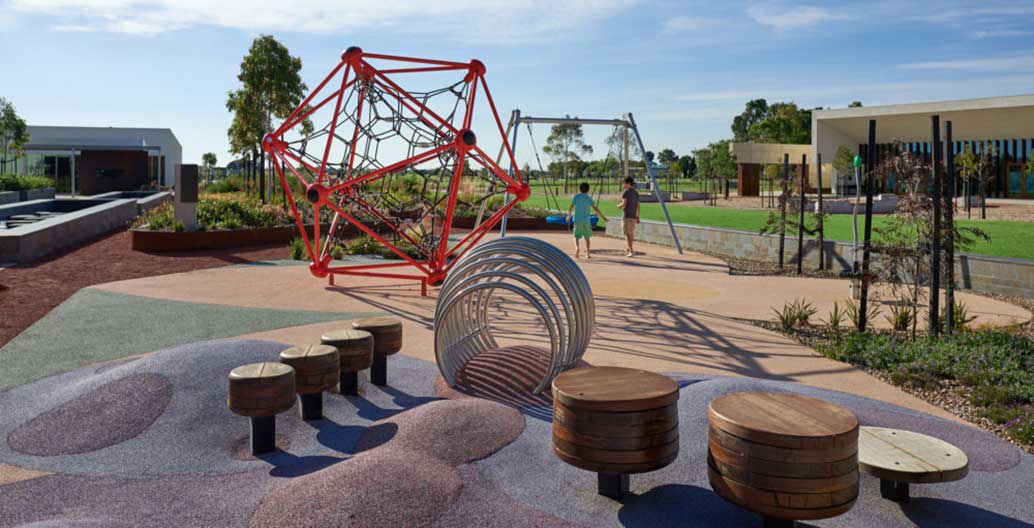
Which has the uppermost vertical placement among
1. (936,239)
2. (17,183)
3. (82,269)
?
(17,183)

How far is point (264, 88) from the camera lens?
1239 inches

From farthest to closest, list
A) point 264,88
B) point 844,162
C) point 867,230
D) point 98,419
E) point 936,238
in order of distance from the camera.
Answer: point 844,162 → point 264,88 → point 867,230 → point 936,238 → point 98,419

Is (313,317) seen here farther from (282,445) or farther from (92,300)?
(282,445)

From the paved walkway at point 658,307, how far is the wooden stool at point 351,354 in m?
1.36

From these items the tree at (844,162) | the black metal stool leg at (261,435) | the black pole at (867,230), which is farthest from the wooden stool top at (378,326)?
the tree at (844,162)

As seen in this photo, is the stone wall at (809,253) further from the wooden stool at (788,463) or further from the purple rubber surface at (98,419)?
the purple rubber surface at (98,419)

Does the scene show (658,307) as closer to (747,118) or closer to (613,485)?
(613,485)

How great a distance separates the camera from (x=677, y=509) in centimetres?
411

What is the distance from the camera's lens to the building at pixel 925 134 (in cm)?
4059

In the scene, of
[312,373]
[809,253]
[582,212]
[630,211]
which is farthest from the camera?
[630,211]

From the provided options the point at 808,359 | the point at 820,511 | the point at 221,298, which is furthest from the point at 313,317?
the point at 820,511

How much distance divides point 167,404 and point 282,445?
110 cm

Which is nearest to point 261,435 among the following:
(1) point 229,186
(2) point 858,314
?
(2) point 858,314

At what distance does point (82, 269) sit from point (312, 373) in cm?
1039
